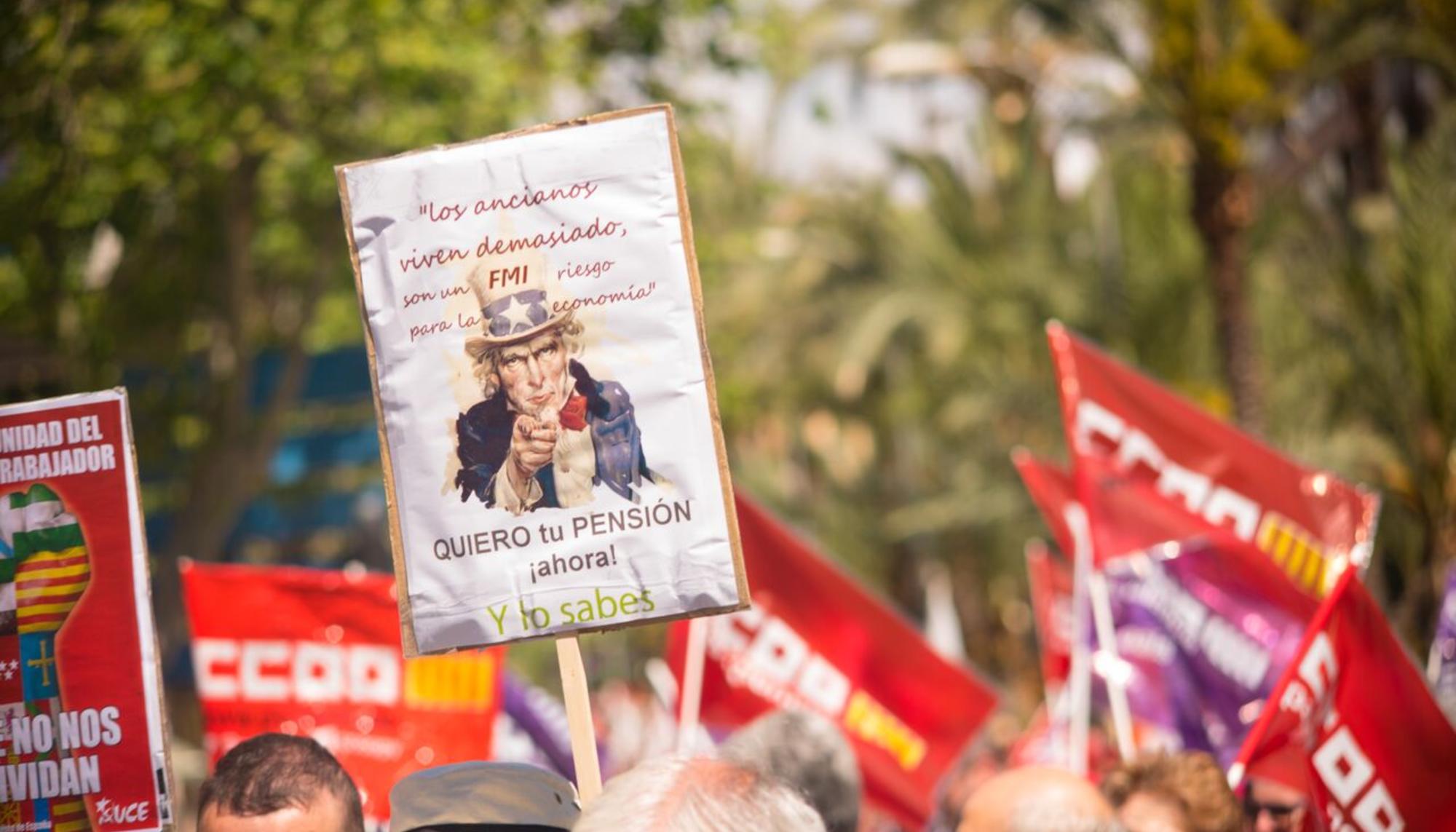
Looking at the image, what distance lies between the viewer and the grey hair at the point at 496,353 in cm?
363

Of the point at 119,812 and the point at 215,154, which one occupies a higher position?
the point at 215,154

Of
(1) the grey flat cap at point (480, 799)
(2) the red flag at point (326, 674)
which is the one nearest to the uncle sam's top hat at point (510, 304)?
(1) the grey flat cap at point (480, 799)

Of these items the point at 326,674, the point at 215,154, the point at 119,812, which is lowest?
the point at 326,674

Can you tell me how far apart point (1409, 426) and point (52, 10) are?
27.3ft

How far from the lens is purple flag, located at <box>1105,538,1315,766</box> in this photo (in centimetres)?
640

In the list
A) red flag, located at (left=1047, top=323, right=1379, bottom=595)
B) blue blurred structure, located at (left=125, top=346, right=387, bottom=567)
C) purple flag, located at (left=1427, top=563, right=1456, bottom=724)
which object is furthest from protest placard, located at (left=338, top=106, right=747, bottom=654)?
blue blurred structure, located at (left=125, top=346, right=387, bottom=567)

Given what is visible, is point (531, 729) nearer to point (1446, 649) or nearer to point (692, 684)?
point (692, 684)

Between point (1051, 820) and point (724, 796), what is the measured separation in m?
1.20

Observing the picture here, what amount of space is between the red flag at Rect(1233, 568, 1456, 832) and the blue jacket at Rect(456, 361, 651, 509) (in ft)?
6.72

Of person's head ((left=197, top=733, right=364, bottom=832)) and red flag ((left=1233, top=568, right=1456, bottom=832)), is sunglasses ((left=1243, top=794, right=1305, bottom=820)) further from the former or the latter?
person's head ((left=197, top=733, right=364, bottom=832))

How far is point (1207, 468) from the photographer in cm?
650

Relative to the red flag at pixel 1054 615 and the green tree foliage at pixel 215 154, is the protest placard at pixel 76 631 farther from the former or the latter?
the red flag at pixel 1054 615

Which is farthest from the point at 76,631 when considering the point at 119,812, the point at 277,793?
the point at 277,793

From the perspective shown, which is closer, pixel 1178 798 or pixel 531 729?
pixel 1178 798
